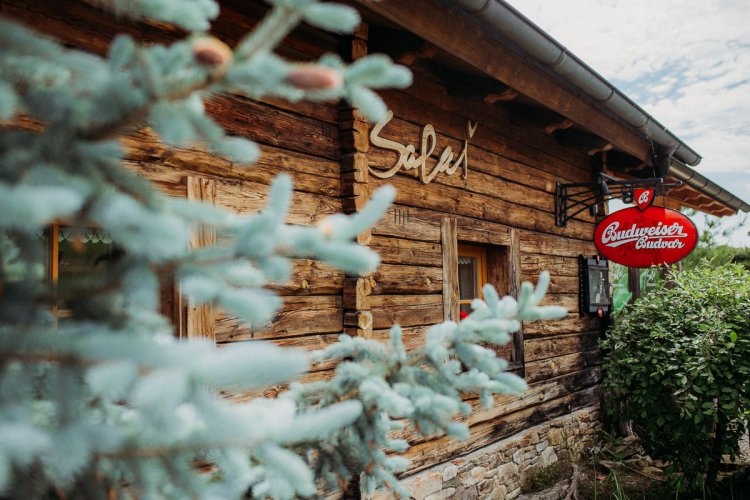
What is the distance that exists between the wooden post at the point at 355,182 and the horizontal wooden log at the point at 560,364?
101 inches

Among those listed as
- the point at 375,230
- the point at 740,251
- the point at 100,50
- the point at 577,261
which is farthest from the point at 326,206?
the point at 740,251

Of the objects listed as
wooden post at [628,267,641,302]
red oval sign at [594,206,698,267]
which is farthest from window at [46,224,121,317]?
wooden post at [628,267,641,302]

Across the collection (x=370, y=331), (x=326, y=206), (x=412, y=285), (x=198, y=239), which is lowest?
(x=370, y=331)

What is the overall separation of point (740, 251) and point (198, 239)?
565 inches

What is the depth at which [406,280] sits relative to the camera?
3768mm

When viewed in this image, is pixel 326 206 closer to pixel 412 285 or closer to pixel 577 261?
pixel 412 285

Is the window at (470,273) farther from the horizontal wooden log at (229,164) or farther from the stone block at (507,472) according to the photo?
the horizontal wooden log at (229,164)

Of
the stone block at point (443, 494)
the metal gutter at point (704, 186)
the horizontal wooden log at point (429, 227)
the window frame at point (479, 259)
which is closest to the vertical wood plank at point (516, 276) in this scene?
the horizontal wooden log at point (429, 227)

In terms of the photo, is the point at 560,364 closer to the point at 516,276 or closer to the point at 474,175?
the point at 516,276

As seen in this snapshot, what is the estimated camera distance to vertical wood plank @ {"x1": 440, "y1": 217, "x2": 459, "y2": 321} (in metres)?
4.10

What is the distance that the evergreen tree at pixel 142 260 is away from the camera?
73 centimetres

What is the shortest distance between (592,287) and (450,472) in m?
3.25

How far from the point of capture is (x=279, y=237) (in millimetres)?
896

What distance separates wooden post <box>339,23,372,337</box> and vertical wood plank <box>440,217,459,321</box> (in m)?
0.94
